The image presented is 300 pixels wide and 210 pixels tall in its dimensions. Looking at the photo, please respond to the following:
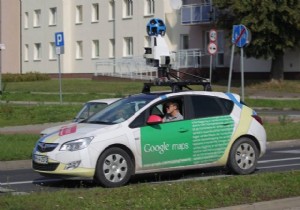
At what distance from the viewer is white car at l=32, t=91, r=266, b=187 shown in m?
10.9

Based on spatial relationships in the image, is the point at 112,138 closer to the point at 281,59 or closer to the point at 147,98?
the point at 147,98

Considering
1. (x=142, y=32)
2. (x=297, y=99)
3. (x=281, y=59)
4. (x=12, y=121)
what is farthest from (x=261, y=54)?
(x=12, y=121)

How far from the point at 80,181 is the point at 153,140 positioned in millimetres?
1538

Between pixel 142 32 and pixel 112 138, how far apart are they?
139ft

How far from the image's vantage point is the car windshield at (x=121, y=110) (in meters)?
11.5

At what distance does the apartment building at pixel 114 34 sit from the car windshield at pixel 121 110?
102 feet

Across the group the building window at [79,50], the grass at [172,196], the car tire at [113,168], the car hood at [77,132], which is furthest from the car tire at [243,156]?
the building window at [79,50]

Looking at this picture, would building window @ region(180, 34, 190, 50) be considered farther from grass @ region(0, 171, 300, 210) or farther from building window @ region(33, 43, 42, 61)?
grass @ region(0, 171, 300, 210)

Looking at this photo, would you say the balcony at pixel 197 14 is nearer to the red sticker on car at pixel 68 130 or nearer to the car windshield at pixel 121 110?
the car windshield at pixel 121 110

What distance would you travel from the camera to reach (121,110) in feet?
38.6

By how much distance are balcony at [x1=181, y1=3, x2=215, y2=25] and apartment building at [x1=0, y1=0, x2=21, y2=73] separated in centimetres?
2327

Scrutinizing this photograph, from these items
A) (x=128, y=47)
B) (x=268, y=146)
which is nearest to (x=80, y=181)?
(x=268, y=146)

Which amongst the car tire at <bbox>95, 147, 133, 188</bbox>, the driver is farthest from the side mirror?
the car tire at <bbox>95, 147, 133, 188</bbox>

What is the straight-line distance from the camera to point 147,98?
469 inches
